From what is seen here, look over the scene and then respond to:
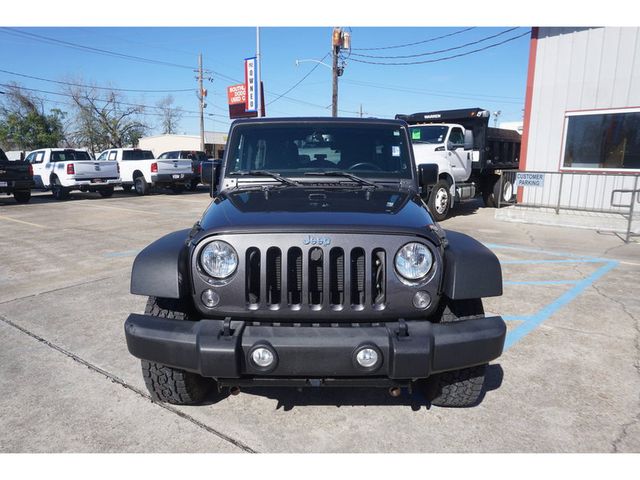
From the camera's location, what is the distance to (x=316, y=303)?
2301 millimetres

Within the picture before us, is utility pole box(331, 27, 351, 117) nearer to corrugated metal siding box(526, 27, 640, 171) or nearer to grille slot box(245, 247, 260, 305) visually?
corrugated metal siding box(526, 27, 640, 171)

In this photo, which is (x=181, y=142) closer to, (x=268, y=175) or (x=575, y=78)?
(x=575, y=78)

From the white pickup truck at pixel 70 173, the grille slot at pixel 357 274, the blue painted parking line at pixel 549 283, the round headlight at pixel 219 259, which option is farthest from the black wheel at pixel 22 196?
the grille slot at pixel 357 274

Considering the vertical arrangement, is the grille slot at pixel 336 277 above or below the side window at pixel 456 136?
below

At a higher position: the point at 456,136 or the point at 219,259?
the point at 456,136

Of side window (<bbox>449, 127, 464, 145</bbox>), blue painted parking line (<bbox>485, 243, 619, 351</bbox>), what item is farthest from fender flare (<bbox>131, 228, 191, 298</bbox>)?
side window (<bbox>449, 127, 464, 145</bbox>)

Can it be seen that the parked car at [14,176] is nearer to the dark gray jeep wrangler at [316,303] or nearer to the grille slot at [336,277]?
the dark gray jeep wrangler at [316,303]

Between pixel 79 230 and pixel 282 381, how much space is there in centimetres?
884

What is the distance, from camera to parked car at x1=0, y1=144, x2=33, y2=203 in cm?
1403

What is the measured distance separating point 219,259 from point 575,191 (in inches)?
443

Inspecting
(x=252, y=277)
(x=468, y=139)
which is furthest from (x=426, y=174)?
(x=468, y=139)

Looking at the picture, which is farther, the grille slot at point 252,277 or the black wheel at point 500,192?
the black wheel at point 500,192

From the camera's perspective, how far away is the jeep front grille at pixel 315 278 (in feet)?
7.38
